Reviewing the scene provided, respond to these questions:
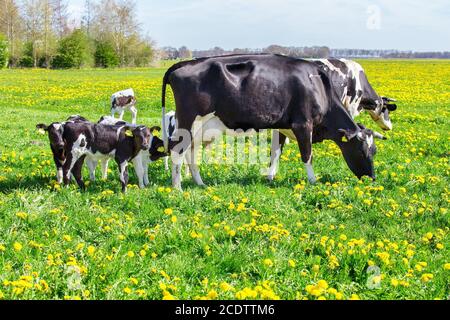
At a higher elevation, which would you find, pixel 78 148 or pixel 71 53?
pixel 71 53

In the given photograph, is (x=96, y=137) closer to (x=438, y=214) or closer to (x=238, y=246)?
(x=238, y=246)

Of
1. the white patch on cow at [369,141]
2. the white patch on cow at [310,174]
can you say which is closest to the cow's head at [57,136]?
the white patch on cow at [310,174]

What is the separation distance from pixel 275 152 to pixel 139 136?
2.66 metres

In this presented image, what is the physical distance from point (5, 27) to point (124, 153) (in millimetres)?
77978

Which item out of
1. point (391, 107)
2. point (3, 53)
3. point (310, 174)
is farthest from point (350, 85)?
point (3, 53)

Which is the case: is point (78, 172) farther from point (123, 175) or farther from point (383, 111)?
point (383, 111)

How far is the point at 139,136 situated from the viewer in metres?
8.45

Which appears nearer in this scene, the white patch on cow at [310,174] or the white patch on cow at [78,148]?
the white patch on cow at [78,148]

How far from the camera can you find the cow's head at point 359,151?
30.7ft

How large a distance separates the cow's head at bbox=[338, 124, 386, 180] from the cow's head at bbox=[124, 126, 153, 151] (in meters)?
3.51

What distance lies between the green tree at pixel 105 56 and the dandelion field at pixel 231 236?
70.0 meters

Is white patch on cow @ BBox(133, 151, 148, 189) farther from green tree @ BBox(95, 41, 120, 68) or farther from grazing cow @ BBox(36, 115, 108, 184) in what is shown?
green tree @ BBox(95, 41, 120, 68)

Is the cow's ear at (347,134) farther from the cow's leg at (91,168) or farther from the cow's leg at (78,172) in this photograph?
the cow's leg at (78,172)
